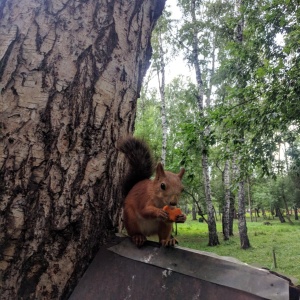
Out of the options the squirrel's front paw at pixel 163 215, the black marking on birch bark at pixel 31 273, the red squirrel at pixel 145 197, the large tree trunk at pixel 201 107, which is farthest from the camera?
the large tree trunk at pixel 201 107

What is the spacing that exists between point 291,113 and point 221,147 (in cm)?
181

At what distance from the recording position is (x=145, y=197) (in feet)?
4.33

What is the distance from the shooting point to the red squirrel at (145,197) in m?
1.28

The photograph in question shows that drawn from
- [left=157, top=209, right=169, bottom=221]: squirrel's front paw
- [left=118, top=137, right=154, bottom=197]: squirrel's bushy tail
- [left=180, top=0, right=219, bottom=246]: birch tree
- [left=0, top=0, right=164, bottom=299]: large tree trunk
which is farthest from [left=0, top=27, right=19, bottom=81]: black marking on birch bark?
[left=180, top=0, right=219, bottom=246]: birch tree

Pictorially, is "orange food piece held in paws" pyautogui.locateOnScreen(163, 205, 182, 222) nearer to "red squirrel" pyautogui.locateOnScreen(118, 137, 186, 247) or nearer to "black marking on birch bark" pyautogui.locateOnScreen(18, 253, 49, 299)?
"red squirrel" pyautogui.locateOnScreen(118, 137, 186, 247)

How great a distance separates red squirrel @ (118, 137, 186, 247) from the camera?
1282 mm

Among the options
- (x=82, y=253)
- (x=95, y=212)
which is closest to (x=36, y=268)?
(x=82, y=253)

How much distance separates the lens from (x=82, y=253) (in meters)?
1.16

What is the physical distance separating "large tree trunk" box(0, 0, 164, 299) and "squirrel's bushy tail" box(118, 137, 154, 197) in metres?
0.05

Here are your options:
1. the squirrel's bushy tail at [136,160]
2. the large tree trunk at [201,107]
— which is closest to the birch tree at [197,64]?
the large tree trunk at [201,107]

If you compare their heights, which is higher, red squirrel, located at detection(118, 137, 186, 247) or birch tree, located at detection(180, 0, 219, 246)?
birch tree, located at detection(180, 0, 219, 246)

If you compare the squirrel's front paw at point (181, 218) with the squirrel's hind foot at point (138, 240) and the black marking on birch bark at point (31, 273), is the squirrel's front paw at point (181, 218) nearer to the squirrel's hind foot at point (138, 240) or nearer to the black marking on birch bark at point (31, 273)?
the squirrel's hind foot at point (138, 240)

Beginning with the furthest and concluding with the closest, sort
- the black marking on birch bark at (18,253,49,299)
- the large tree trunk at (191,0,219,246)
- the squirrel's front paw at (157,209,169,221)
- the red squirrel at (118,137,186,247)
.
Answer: the large tree trunk at (191,0,219,246) → the red squirrel at (118,137,186,247) → the squirrel's front paw at (157,209,169,221) → the black marking on birch bark at (18,253,49,299)

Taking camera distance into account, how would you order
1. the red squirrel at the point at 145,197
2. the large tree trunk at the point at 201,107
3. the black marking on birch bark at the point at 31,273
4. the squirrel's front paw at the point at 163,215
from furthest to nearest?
the large tree trunk at the point at 201,107 → the red squirrel at the point at 145,197 → the squirrel's front paw at the point at 163,215 → the black marking on birch bark at the point at 31,273
